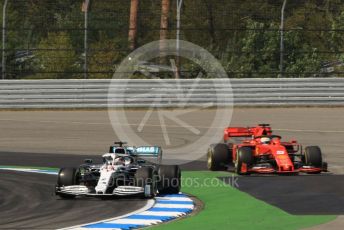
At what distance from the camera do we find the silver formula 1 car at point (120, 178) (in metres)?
16.2

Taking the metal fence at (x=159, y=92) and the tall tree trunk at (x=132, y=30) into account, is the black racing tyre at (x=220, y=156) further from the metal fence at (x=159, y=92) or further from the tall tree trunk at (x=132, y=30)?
the tall tree trunk at (x=132, y=30)

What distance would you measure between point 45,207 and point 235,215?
124 inches

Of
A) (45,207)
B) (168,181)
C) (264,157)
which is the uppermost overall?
(264,157)

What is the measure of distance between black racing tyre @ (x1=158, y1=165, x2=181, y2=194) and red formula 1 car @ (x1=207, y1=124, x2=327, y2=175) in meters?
2.88

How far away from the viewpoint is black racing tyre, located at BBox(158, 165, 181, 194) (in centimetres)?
1711

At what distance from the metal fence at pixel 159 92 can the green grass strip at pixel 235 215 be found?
17.8 m

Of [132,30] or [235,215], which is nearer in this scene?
[235,215]

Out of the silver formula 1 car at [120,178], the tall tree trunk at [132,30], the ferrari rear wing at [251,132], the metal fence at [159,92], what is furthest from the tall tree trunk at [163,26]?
the silver formula 1 car at [120,178]

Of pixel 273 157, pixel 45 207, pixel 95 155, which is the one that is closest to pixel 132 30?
pixel 95 155

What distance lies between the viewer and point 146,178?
16281mm

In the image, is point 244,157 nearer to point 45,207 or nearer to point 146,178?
point 146,178

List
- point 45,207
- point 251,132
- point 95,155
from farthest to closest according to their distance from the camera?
1. point 95,155
2. point 251,132
3. point 45,207

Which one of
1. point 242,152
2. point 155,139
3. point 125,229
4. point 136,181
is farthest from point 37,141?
point 125,229

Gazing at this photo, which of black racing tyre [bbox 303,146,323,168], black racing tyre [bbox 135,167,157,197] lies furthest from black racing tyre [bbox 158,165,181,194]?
black racing tyre [bbox 303,146,323,168]
